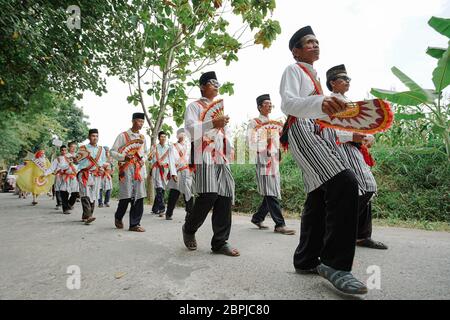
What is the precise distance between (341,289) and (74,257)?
2862 mm

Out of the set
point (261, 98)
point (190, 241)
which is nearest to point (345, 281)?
point (190, 241)

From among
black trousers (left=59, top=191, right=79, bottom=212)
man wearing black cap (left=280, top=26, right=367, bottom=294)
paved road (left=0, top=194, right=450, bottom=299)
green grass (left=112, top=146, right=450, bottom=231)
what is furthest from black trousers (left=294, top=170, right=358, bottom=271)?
black trousers (left=59, top=191, right=79, bottom=212)

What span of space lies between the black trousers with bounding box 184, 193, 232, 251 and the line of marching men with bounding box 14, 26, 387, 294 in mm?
11

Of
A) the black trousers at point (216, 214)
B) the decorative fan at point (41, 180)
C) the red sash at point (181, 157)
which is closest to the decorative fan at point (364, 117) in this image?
the black trousers at point (216, 214)

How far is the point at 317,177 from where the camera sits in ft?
8.32

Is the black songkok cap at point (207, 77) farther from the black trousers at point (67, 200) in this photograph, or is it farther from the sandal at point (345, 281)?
the black trousers at point (67, 200)

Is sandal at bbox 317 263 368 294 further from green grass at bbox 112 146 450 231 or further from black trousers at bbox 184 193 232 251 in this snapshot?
green grass at bbox 112 146 450 231

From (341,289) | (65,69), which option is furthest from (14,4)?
(341,289)

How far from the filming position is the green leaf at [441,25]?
3525mm

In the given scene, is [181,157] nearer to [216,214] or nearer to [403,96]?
[216,214]

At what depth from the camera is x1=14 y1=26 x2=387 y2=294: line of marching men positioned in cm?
237

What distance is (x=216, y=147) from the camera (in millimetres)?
3926

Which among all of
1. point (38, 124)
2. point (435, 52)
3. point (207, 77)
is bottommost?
point (207, 77)

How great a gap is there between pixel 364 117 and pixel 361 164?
185 cm
